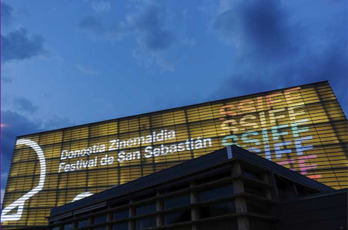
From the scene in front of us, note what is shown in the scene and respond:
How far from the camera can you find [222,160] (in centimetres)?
1802

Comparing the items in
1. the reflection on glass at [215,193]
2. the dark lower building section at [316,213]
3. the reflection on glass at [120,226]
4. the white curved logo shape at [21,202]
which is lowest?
the dark lower building section at [316,213]

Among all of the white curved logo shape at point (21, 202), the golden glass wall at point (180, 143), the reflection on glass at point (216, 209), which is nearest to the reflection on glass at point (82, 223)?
the reflection on glass at point (216, 209)

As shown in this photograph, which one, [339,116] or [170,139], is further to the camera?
[170,139]

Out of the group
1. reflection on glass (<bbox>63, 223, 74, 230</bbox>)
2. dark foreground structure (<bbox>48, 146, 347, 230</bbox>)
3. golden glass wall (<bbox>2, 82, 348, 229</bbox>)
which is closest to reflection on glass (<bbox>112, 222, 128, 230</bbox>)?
dark foreground structure (<bbox>48, 146, 347, 230</bbox>)

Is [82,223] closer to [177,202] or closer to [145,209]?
[145,209]

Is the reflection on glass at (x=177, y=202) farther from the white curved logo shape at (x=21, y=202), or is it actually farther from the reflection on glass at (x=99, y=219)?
the white curved logo shape at (x=21, y=202)

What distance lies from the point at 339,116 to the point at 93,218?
124 ft

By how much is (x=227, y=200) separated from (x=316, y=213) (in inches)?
222

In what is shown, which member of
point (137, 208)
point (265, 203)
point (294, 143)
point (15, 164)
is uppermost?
point (15, 164)

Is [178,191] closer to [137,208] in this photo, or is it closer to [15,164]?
[137,208]

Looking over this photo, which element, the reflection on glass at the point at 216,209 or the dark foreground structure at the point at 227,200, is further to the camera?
the reflection on glass at the point at 216,209

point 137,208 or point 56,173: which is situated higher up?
point 56,173

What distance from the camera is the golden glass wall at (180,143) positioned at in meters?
42.7

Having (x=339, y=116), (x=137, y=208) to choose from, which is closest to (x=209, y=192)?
(x=137, y=208)
